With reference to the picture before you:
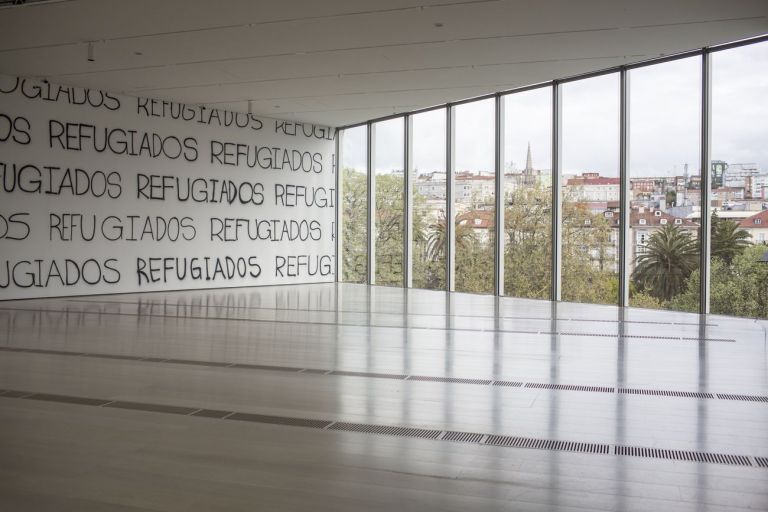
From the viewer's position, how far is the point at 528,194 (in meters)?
10.8

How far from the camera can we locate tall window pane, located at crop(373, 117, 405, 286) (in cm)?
1312

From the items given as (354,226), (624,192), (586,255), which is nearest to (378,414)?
(624,192)

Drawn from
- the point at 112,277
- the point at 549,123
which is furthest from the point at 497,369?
the point at 112,277

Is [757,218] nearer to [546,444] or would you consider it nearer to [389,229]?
[546,444]

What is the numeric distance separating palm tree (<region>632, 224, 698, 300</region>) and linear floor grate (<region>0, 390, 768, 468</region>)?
6307 millimetres

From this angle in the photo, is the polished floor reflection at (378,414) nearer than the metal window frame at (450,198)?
Yes

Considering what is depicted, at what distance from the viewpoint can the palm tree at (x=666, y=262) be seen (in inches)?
350

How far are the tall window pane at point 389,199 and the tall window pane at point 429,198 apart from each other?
0.36 metres

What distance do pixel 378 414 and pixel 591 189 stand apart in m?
7.26

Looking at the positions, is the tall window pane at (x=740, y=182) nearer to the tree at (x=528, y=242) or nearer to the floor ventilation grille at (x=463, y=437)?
the tree at (x=528, y=242)

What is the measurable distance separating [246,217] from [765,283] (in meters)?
8.23

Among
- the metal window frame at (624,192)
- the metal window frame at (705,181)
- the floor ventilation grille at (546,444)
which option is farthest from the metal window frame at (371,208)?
the floor ventilation grille at (546,444)

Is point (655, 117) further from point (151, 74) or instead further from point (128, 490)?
point (128, 490)

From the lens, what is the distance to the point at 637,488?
2.58 m
